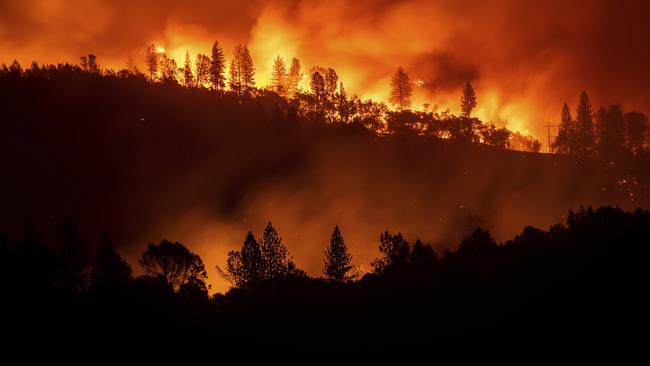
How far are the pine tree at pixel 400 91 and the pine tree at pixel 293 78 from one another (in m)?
33.4

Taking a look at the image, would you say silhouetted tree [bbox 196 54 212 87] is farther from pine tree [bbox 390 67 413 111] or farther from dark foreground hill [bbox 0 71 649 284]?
pine tree [bbox 390 67 413 111]

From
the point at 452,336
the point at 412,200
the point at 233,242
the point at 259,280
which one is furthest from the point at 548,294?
the point at 412,200

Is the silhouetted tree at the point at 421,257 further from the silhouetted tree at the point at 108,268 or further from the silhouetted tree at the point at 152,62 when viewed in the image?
the silhouetted tree at the point at 152,62

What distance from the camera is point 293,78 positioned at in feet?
634

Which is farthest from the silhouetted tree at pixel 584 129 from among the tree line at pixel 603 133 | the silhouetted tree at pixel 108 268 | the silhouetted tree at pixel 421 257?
the silhouetted tree at pixel 108 268

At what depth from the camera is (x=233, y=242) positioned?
119m

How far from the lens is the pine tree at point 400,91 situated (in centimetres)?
19625

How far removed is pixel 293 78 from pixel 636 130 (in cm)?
11761

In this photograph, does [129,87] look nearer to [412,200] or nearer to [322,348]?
[412,200]

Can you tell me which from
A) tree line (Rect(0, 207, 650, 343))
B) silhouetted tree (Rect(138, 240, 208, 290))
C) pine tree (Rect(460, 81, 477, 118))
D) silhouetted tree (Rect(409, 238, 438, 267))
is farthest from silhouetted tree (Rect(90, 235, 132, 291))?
pine tree (Rect(460, 81, 477, 118))

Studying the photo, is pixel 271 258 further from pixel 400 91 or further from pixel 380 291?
pixel 400 91

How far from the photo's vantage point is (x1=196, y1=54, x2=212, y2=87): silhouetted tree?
180375 millimetres

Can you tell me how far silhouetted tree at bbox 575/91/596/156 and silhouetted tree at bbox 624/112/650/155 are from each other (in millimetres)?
12933

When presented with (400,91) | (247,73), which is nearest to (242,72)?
(247,73)
